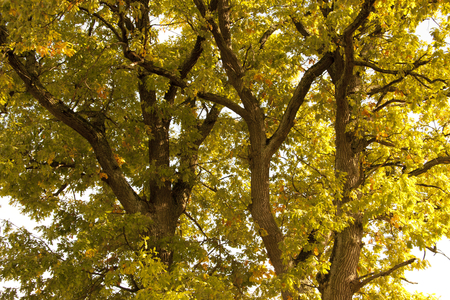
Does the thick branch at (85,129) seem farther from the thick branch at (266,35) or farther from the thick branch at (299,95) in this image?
the thick branch at (266,35)

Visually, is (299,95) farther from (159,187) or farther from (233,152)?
(159,187)

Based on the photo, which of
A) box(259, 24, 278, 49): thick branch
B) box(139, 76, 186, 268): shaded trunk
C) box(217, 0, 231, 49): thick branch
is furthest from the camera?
box(259, 24, 278, 49): thick branch

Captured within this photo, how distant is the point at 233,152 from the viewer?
9570mm

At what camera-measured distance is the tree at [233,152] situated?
6.76 m

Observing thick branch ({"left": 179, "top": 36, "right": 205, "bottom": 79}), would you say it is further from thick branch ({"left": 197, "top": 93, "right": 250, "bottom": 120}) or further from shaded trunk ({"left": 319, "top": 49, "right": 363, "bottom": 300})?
shaded trunk ({"left": 319, "top": 49, "right": 363, "bottom": 300})

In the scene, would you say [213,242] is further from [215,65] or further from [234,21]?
[234,21]

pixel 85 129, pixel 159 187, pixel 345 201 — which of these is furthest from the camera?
pixel 159 187

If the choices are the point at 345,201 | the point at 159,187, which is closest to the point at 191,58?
the point at 159,187

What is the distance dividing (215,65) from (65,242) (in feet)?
20.4

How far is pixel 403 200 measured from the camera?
572 centimetres

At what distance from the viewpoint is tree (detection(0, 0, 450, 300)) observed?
6762mm

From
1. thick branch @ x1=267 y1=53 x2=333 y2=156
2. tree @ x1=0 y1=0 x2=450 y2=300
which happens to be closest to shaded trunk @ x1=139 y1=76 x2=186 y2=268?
tree @ x1=0 y1=0 x2=450 y2=300

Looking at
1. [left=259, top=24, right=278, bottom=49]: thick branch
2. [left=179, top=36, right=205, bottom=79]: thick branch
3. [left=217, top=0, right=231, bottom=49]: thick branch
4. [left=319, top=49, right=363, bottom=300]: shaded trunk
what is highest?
[left=259, top=24, right=278, bottom=49]: thick branch

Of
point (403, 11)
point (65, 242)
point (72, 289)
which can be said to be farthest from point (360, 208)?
point (65, 242)
